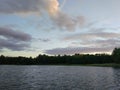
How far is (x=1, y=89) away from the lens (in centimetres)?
5347

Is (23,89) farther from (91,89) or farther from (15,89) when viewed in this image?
(91,89)

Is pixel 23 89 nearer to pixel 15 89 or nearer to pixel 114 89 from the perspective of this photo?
pixel 15 89

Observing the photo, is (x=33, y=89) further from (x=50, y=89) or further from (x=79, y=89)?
(x=79, y=89)

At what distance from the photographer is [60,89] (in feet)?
180

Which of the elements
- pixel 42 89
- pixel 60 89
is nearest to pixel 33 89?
pixel 42 89

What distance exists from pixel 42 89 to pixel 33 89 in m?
2.24

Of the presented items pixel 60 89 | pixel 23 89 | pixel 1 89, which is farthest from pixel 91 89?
pixel 1 89

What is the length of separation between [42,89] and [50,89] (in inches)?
77.7

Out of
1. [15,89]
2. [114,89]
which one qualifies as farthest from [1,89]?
[114,89]

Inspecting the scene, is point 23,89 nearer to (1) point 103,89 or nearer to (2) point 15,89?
(2) point 15,89

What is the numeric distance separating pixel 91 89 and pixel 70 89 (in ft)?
16.8

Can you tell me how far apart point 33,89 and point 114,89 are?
19896 mm

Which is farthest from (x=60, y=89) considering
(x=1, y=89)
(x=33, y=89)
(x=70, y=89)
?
(x=1, y=89)

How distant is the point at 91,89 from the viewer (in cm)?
5484
